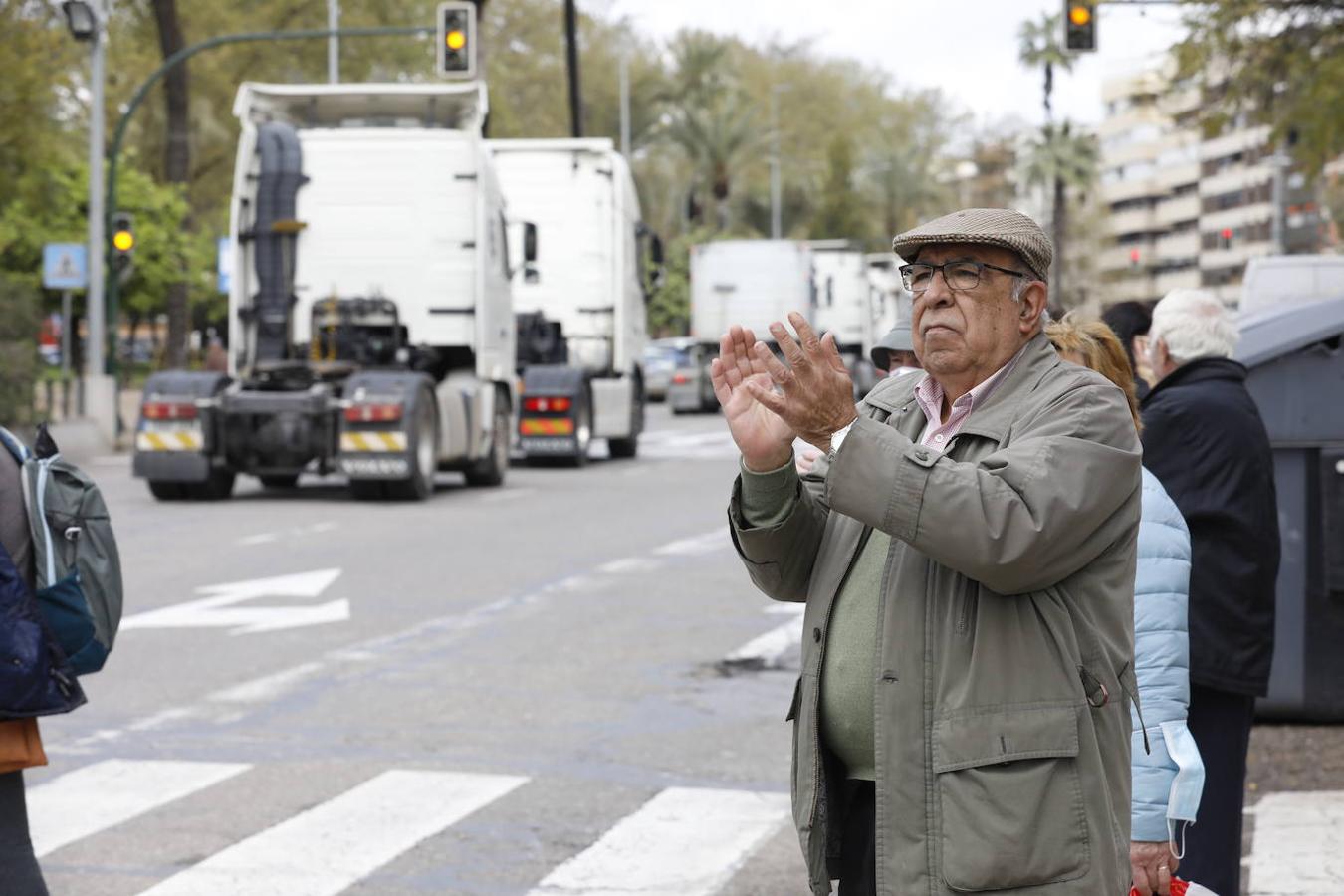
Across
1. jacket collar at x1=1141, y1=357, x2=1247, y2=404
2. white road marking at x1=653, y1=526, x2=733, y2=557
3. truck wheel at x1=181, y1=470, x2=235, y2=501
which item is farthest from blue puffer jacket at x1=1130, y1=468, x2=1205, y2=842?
truck wheel at x1=181, y1=470, x2=235, y2=501

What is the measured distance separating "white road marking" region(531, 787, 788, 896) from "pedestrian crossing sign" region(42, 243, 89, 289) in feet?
77.5

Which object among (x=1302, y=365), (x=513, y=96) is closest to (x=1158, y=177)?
(x=513, y=96)

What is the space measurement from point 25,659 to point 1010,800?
2165 millimetres

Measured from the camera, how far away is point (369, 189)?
2089 cm

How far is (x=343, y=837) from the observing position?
6.92 metres

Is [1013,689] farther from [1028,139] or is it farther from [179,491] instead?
[1028,139]

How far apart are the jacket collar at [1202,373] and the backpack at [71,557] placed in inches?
101

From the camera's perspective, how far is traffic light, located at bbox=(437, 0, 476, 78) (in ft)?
88.4

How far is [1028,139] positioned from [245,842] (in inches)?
3703

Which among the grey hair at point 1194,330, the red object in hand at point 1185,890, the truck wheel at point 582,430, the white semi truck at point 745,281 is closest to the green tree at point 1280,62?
the truck wheel at point 582,430

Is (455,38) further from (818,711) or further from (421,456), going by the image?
(818,711)

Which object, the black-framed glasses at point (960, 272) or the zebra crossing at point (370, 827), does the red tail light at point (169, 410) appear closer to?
the zebra crossing at point (370, 827)

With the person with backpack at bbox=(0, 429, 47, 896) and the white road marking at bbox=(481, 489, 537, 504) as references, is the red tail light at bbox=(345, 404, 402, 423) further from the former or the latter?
the person with backpack at bbox=(0, 429, 47, 896)

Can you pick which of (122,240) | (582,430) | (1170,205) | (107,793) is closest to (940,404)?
(107,793)
